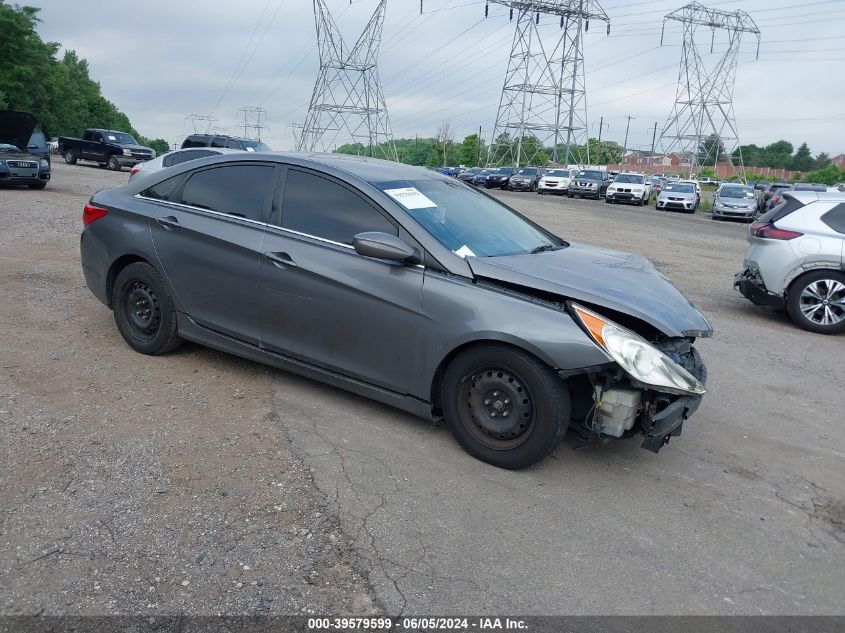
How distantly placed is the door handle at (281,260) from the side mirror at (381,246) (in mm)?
584

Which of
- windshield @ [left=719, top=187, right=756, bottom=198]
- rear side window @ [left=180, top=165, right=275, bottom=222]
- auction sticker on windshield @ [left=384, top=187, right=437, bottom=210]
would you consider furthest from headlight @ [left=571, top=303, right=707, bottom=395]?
windshield @ [left=719, top=187, right=756, bottom=198]

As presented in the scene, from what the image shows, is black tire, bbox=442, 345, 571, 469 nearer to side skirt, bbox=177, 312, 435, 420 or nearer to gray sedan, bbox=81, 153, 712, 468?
gray sedan, bbox=81, 153, 712, 468

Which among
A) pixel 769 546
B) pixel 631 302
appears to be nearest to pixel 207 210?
pixel 631 302

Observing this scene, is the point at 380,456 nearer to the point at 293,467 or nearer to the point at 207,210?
the point at 293,467

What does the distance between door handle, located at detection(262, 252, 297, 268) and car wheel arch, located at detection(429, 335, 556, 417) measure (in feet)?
3.97

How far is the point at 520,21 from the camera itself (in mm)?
60781

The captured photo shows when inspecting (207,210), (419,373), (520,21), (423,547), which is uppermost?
(520,21)

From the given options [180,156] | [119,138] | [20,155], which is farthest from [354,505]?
[119,138]

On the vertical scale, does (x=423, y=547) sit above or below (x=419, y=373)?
below

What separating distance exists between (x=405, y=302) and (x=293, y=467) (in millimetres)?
1127

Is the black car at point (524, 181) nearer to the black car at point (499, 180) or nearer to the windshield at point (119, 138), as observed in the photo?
the black car at point (499, 180)

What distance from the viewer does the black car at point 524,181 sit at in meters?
43.8

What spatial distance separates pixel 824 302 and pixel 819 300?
0.05 m

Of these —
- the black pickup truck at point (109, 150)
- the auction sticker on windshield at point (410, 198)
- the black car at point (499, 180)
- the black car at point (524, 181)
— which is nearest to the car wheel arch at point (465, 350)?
the auction sticker on windshield at point (410, 198)
